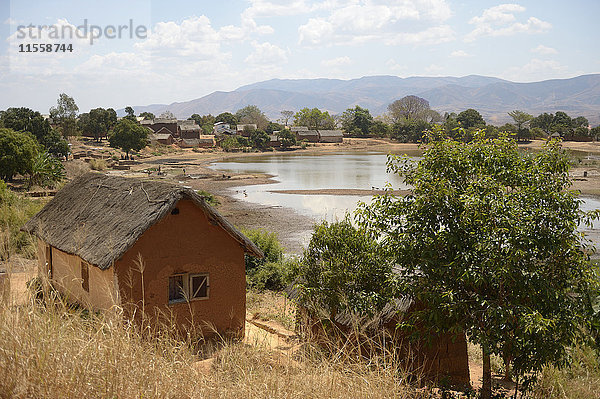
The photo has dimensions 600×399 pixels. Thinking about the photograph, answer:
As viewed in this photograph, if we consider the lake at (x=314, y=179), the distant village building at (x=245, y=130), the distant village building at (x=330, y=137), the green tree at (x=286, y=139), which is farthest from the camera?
the distant village building at (x=330, y=137)

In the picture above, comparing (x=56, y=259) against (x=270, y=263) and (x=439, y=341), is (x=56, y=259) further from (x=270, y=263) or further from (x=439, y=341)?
(x=439, y=341)

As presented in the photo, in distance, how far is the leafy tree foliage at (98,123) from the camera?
77000 millimetres

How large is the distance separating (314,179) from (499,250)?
43678 mm

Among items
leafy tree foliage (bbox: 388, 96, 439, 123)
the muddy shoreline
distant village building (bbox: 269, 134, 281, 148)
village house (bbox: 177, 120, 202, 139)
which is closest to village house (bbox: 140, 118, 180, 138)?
village house (bbox: 177, 120, 202, 139)

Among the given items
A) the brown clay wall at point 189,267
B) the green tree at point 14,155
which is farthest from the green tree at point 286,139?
the brown clay wall at point 189,267

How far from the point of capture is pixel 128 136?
A: 65.0 meters

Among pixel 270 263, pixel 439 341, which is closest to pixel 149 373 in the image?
pixel 439 341

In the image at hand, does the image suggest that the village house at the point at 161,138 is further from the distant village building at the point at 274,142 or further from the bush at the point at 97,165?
the bush at the point at 97,165

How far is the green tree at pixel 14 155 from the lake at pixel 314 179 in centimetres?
1405

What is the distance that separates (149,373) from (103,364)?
28 centimetres

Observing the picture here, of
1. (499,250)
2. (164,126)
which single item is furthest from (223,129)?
(499,250)

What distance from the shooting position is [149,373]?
11.1 ft

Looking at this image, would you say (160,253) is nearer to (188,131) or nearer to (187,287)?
(187,287)

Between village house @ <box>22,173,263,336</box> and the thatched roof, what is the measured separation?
0.9 inches
